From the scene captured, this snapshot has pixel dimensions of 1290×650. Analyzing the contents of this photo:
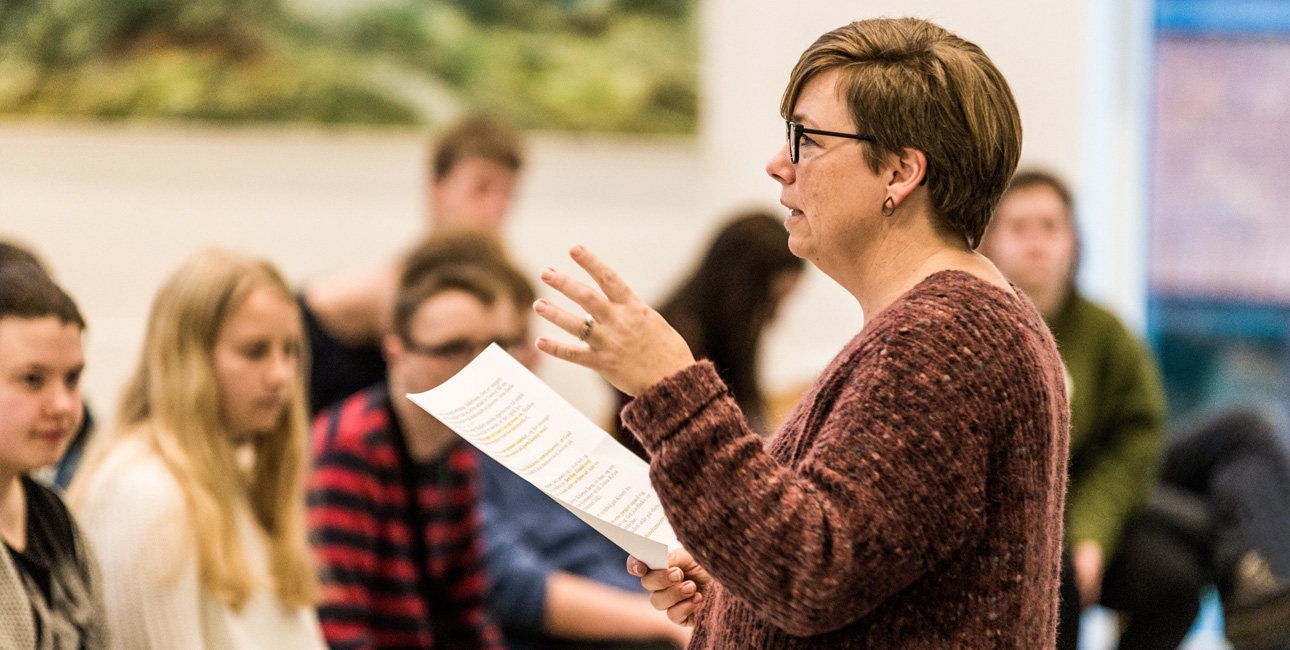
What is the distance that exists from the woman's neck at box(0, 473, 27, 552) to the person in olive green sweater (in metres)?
2.52

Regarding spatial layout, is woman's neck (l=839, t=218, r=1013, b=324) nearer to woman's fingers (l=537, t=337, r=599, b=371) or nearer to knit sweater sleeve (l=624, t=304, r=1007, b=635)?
knit sweater sleeve (l=624, t=304, r=1007, b=635)

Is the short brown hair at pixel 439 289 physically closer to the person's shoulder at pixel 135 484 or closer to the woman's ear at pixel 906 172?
the person's shoulder at pixel 135 484

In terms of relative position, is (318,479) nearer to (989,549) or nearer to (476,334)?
(476,334)

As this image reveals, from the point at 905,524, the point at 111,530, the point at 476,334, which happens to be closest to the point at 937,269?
the point at 905,524

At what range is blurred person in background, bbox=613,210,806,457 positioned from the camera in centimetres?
362

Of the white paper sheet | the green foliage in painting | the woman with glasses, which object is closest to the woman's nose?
the woman with glasses

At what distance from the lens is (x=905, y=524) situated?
3.98ft

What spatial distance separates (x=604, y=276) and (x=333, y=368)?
257cm

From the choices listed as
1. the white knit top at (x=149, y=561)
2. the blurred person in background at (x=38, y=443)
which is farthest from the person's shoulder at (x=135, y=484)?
the blurred person in background at (x=38, y=443)

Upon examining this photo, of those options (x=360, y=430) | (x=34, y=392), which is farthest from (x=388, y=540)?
(x=34, y=392)

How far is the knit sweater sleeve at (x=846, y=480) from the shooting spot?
1.21 meters

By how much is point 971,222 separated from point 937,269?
79 millimetres

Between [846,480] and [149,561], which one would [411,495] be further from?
[846,480]

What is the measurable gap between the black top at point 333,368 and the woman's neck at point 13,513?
184 centimetres
